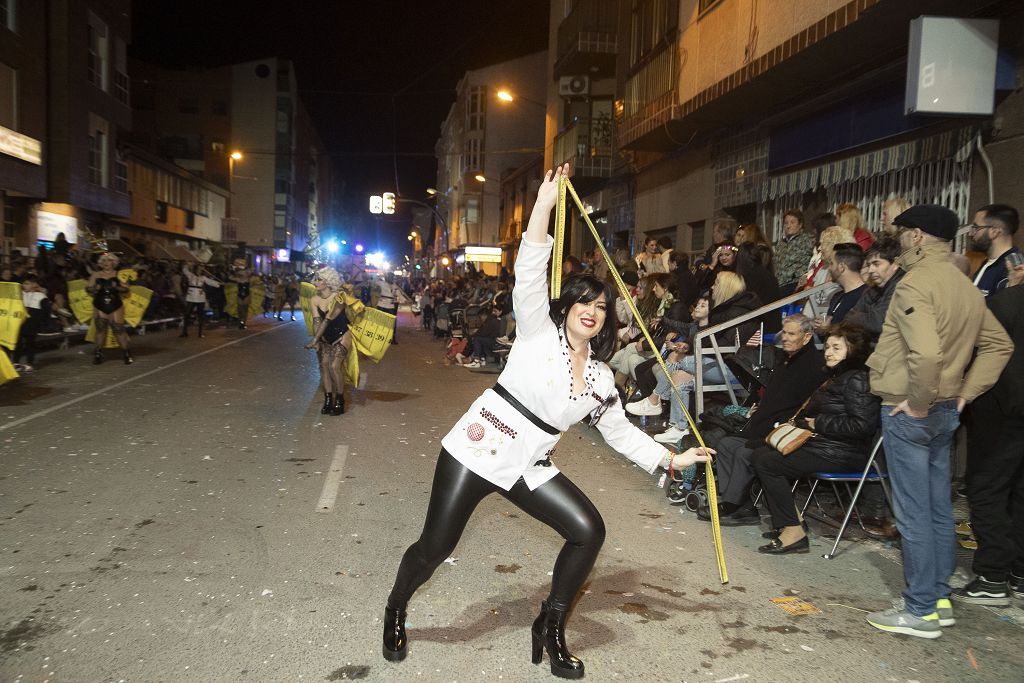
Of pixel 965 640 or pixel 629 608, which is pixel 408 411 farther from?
pixel 965 640

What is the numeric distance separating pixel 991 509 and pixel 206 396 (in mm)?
9774

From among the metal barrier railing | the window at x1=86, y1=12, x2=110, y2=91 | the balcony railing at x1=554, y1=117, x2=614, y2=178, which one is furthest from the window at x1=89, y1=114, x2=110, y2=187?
the metal barrier railing

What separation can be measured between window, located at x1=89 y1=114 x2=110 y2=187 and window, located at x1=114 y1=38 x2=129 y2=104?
2215 millimetres

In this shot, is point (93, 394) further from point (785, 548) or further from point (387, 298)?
point (785, 548)

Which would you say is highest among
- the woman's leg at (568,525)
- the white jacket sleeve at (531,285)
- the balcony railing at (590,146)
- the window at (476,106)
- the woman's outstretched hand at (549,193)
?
the window at (476,106)

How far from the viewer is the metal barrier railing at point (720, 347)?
7.49 m

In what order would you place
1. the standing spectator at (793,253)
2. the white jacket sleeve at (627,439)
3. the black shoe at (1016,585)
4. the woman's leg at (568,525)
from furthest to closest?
the standing spectator at (793,253) → the black shoe at (1016,585) → the white jacket sleeve at (627,439) → the woman's leg at (568,525)

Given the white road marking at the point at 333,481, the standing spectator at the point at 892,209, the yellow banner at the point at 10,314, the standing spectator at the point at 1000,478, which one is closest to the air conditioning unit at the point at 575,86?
the yellow banner at the point at 10,314

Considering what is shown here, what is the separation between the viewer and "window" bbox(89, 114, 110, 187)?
2866 centimetres

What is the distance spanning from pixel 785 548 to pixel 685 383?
315cm

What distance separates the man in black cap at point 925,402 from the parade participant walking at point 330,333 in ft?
24.3

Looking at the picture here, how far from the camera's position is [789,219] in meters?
9.10

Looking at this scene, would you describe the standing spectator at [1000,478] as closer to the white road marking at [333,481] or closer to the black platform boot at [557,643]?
the black platform boot at [557,643]

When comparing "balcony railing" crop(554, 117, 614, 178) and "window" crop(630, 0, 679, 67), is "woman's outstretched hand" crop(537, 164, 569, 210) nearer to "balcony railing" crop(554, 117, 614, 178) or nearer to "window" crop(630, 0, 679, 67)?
"window" crop(630, 0, 679, 67)
